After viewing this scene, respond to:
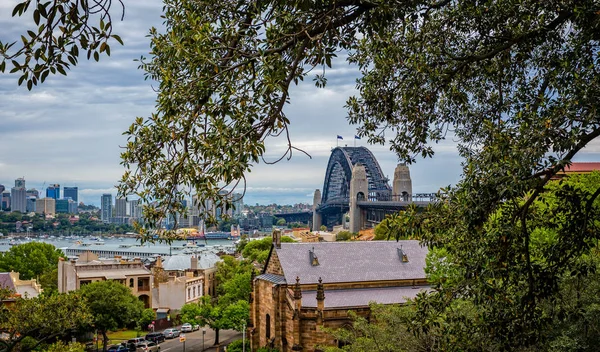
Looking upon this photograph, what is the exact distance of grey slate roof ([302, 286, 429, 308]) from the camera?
3269cm

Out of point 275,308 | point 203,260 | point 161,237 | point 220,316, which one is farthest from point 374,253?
point 203,260

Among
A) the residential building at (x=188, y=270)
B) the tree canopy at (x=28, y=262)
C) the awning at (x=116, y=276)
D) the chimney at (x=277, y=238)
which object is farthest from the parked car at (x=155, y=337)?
the tree canopy at (x=28, y=262)

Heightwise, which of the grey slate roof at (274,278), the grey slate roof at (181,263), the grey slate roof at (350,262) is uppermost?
the grey slate roof at (350,262)

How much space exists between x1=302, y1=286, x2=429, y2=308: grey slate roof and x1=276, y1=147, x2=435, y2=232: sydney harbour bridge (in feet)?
114

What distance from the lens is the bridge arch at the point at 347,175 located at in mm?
145625

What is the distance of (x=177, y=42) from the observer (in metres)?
6.85

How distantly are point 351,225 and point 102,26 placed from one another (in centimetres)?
11465

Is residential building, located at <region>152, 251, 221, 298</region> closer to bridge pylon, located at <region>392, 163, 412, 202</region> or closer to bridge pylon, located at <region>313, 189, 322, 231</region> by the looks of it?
bridge pylon, located at <region>392, 163, 412, 202</region>

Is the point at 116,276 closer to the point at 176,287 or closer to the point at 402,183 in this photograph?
the point at 176,287

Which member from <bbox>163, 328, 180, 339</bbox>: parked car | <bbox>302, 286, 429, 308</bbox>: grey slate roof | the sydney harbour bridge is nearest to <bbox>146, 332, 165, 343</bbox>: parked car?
<bbox>163, 328, 180, 339</bbox>: parked car

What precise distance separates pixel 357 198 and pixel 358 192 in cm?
138

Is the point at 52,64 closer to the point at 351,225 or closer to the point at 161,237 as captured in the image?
the point at 161,237

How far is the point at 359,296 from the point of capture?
1334 inches

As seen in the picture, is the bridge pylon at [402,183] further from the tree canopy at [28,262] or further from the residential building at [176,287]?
the tree canopy at [28,262]
